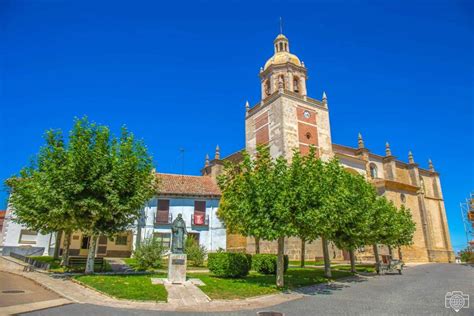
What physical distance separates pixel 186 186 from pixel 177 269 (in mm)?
18383

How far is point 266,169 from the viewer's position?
1336 centimetres

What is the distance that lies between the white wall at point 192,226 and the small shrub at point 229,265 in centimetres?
1362

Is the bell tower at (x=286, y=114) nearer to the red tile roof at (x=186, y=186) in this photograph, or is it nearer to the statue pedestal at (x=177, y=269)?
the red tile roof at (x=186, y=186)

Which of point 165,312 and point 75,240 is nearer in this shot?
point 165,312

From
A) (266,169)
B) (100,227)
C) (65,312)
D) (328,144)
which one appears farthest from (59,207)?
(328,144)

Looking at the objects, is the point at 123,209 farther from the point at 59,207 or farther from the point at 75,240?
the point at 75,240

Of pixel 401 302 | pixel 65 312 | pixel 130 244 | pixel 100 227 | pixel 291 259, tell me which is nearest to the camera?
pixel 65 312

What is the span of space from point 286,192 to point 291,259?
574 inches

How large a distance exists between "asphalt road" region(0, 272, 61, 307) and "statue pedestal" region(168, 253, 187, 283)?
153 inches

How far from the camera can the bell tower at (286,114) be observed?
94.0 ft

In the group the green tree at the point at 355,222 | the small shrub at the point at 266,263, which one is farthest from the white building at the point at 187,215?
the green tree at the point at 355,222

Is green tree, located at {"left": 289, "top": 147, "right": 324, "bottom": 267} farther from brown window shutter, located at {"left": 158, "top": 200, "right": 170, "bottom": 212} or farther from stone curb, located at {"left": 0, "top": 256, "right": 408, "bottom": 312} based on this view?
brown window shutter, located at {"left": 158, "top": 200, "right": 170, "bottom": 212}

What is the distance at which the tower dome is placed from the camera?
107 ft

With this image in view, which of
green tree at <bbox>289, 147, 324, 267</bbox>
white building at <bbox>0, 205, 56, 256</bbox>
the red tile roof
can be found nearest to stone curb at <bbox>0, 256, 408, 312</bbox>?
green tree at <bbox>289, 147, 324, 267</bbox>
